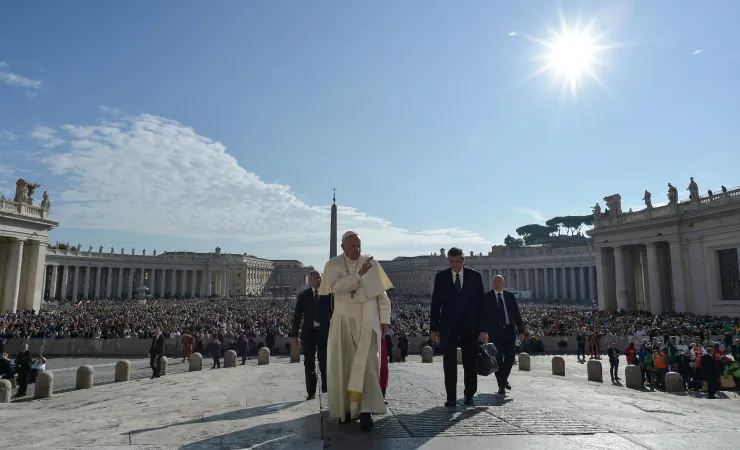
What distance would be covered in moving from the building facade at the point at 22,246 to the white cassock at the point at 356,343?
150 ft

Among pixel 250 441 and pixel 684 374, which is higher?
pixel 250 441

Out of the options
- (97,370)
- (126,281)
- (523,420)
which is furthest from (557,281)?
(126,281)

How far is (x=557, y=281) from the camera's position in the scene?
96.9 m

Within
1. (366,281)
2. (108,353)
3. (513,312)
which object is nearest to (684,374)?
(513,312)

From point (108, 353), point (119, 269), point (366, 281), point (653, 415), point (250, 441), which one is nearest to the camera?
point (250, 441)

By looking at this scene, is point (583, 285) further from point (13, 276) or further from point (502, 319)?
point (502, 319)

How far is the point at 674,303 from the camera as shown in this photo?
35312 mm

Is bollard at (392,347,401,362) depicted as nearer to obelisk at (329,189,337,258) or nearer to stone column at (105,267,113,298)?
obelisk at (329,189,337,258)

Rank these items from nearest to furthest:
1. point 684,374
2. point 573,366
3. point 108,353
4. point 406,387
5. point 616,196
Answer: point 406,387, point 684,374, point 573,366, point 108,353, point 616,196

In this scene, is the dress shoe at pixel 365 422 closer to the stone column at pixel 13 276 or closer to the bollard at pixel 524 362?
the bollard at pixel 524 362

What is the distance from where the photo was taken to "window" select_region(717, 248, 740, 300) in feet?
101

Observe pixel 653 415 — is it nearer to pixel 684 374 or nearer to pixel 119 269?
pixel 684 374

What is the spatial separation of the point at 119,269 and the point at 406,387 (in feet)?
375

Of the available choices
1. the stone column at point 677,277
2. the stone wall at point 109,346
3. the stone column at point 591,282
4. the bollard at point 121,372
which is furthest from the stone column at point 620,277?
the stone column at point 591,282
